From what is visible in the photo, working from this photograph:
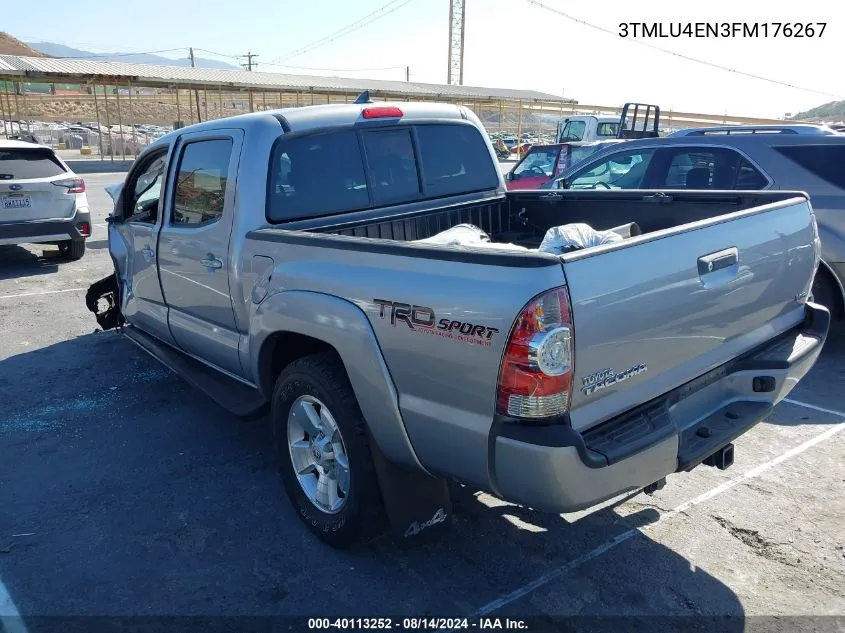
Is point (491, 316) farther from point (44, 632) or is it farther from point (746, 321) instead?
point (44, 632)

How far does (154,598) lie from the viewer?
307cm

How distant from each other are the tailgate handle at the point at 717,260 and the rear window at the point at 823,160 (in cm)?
362

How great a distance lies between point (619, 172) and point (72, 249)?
7861 mm

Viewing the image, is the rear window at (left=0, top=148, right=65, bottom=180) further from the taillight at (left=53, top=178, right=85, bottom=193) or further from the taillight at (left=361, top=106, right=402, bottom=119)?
the taillight at (left=361, top=106, right=402, bottom=119)

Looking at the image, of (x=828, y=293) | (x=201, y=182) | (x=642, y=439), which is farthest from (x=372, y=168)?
(x=828, y=293)

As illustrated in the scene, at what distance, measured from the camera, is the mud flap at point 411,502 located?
3.02 m

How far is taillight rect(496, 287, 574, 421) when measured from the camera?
230 cm

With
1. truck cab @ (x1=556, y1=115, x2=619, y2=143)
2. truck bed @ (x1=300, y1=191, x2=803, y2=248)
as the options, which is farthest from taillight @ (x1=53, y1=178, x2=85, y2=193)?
truck cab @ (x1=556, y1=115, x2=619, y2=143)

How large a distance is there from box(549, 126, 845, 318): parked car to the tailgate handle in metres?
3.37

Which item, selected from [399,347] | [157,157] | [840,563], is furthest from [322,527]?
[157,157]

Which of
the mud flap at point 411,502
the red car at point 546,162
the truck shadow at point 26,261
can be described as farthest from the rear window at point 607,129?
the mud flap at point 411,502

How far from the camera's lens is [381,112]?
432 centimetres

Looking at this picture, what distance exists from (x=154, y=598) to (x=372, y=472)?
3.62ft

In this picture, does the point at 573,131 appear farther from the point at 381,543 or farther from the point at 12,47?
the point at 12,47
